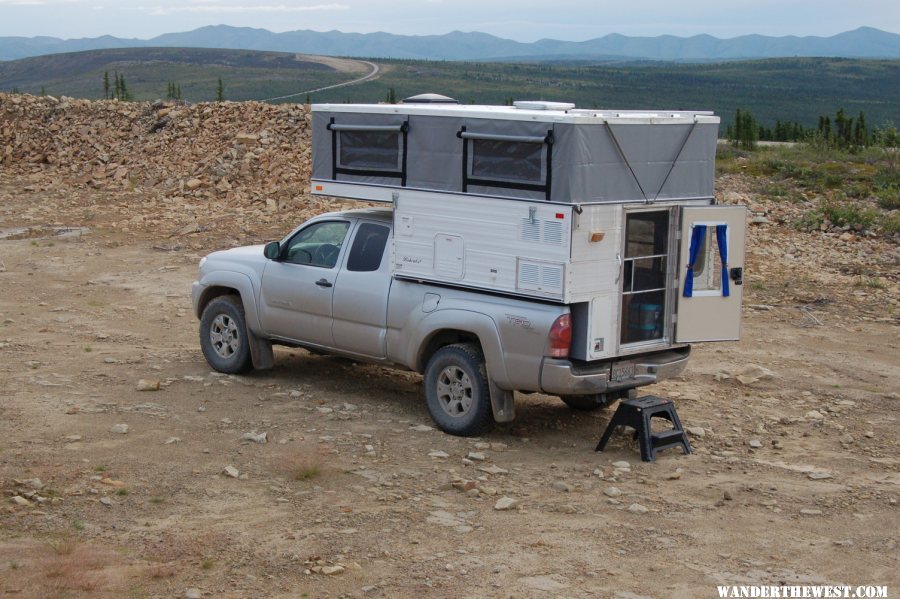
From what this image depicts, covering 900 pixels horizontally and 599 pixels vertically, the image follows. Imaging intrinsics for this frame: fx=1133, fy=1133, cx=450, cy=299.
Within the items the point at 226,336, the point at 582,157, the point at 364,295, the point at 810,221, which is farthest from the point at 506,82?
the point at 582,157

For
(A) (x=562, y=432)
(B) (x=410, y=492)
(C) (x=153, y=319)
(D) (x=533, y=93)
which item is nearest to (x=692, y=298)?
(A) (x=562, y=432)

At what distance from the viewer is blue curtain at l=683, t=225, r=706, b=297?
8914 mm

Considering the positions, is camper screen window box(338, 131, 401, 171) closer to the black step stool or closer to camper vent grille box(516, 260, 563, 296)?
camper vent grille box(516, 260, 563, 296)

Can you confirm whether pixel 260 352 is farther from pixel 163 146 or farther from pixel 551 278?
pixel 163 146

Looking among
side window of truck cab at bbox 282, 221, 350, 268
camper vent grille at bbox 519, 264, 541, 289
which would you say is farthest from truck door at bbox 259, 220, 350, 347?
camper vent grille at bbox 519, 264, 541, 289

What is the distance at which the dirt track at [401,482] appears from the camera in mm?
6441

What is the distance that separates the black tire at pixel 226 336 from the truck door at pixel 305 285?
14.8 inches

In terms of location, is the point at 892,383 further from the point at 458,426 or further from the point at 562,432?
the point at 458,426

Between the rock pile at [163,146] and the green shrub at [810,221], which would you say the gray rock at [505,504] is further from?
the rock pile at [163,146]

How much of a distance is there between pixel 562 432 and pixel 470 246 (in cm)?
183

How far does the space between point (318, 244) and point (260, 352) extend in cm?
125

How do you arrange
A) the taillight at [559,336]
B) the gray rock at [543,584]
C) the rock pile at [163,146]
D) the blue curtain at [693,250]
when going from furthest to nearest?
1. the rock pile at [163,146]
2. the blue curtain at [693,250]
3. the taillight at [559,336]
4. the gray rock at [543,584]

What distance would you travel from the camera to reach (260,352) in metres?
10.7

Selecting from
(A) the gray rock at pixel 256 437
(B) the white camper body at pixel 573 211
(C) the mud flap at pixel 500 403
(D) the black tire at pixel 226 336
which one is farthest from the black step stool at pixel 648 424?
(D) the black tire at pixel 226 336
